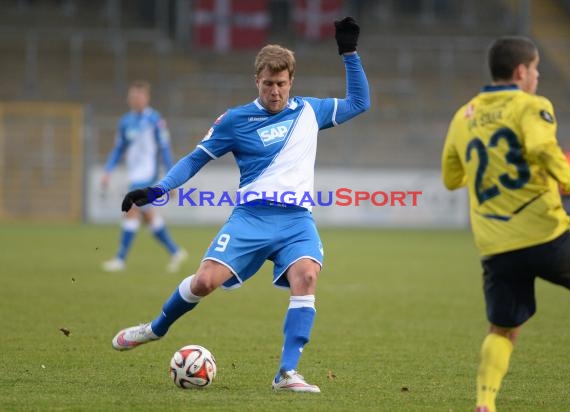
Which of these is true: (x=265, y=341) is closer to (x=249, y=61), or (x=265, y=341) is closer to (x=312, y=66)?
(x=312, y=66)

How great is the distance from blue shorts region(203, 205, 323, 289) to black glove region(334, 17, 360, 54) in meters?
1.10

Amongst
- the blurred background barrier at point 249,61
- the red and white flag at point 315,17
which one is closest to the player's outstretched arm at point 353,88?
the blurred background barrier at point 249,61

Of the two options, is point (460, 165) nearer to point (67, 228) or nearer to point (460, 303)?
point (460, 303)

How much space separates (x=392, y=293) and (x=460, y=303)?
1.21 meters

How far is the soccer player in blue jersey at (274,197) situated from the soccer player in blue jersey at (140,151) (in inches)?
324

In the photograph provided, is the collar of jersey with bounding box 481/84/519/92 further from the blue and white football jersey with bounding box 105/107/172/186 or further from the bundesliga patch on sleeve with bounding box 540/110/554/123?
the blue and white football jersey with bounding box 105/107/172/186

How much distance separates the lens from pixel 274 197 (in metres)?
6.70

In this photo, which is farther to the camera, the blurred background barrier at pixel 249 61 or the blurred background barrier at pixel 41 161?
the blurred background barrier at pixel 249 61

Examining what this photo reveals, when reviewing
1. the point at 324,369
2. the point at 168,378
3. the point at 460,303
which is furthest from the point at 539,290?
the point at 168,378

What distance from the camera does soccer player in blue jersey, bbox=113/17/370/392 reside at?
657 centimetres

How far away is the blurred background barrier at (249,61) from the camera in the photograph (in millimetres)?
28141

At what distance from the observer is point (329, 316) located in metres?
10.8

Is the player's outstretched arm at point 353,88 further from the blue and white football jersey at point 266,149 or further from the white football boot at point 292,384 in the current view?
the white football boot at point 292,384

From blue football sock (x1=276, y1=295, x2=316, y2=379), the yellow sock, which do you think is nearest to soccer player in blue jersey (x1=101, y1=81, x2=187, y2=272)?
blue football sock (x1=276, y1=295, x2=316, y2=379)
